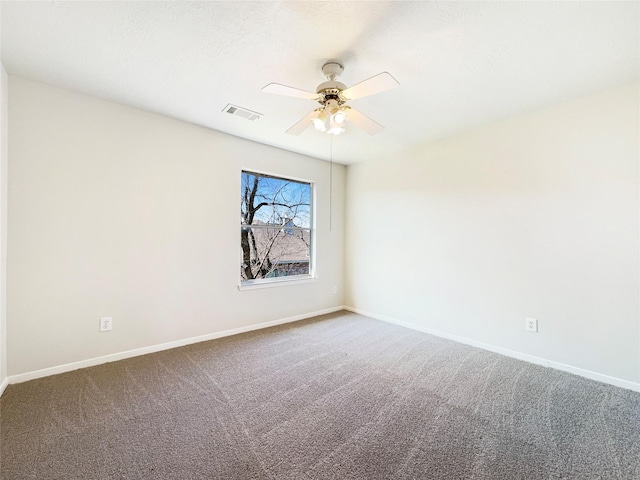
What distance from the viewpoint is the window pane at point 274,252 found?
3.69 metres

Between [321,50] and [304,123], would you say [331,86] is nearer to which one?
[321,50]

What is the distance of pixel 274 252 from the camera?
3.93 metres

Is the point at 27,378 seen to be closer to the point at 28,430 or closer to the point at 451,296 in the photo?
the point at 28,430

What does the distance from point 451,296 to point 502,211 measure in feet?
3.70

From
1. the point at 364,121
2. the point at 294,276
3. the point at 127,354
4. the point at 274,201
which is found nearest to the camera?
the point at 364,121

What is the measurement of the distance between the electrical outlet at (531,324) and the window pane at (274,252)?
9.05 ft

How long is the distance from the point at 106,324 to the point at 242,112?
2411 millimetres

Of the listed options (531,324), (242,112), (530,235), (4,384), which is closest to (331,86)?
(242,112)

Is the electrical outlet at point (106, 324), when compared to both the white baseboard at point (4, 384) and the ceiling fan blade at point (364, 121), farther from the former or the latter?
the ceiling fan blade at point (364, 121)

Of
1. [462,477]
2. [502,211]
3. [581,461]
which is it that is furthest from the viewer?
[502,211]

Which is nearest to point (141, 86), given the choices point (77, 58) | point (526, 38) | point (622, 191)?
point (77, 58)

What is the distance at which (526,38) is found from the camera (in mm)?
1738

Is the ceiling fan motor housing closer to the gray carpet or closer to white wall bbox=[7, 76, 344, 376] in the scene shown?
white wall bbox=[7, 76, 344, 376]

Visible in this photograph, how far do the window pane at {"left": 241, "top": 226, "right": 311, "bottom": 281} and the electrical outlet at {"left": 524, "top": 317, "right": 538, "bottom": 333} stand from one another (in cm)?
276
